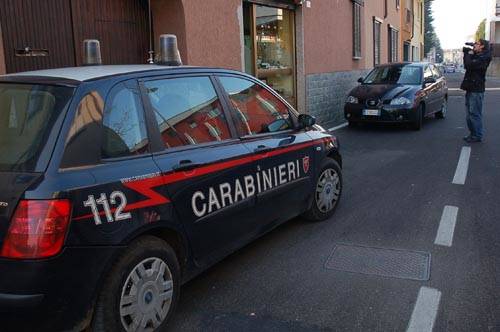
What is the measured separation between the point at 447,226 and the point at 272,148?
2.10m

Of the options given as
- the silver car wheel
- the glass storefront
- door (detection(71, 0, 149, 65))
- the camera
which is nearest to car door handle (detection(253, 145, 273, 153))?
the silver car wheel

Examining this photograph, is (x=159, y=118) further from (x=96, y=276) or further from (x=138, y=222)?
(x=96, y=276)

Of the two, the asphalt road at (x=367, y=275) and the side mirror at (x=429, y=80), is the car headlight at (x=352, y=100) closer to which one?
the side mirror at (x=429, y=80)

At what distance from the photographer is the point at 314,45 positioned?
1339 centimetres

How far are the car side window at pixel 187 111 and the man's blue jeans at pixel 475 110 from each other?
24.5ft

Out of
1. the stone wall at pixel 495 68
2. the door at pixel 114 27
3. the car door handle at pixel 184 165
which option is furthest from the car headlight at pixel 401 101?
the stone wall at pixel 495 68

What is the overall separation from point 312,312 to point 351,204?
279 cm

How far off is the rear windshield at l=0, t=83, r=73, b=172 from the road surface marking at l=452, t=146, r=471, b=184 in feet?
18.8

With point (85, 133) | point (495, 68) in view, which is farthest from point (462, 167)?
point (495, 68)

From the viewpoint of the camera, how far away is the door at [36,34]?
618cm

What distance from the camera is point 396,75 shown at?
523 inches

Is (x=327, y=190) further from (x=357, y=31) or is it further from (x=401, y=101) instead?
(x=357, y=31)

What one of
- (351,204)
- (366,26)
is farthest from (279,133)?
(366,26)

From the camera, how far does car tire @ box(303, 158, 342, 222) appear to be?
5.41 meters
